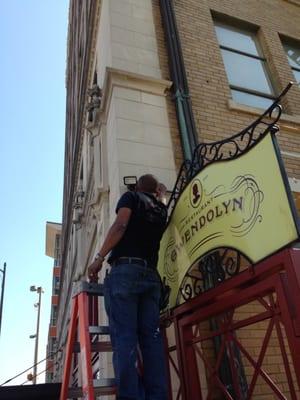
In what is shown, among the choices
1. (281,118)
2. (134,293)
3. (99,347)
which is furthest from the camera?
(281,118)

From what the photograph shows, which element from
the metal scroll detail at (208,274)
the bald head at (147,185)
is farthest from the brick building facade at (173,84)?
the bald head at (147,185)

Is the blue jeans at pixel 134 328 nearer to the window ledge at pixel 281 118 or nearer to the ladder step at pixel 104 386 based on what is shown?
the ladder step at pixel 104 386

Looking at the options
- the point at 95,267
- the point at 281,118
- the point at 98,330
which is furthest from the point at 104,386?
the point at 281,118

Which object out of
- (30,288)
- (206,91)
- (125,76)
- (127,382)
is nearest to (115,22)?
(125,76)

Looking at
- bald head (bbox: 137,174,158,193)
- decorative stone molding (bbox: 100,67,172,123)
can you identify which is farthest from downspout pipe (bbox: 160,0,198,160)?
bald head (bbox: 137,174,158,193)

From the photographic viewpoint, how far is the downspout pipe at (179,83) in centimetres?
526

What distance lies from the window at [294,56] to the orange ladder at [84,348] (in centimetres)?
647

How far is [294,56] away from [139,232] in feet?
22.0

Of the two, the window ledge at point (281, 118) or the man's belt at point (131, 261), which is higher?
the window ledge at point (281, 118)

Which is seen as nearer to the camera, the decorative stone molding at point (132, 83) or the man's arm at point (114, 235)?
the man's arm at point (114, 235)

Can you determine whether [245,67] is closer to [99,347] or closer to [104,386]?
[99,347]

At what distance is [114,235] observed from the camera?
3.10 meters

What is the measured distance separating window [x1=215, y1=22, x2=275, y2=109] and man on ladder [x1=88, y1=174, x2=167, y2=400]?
13.4 feet

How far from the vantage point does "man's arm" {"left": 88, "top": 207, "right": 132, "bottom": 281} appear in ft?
10.1
